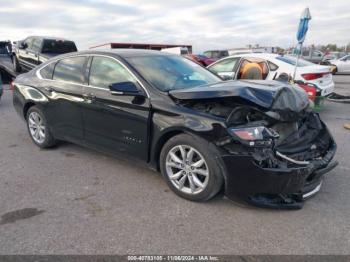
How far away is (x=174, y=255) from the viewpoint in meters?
2.64

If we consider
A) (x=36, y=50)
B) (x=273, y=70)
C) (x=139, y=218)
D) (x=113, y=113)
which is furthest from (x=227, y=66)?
(x=36, y=50)

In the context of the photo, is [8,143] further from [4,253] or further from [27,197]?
[4,253]

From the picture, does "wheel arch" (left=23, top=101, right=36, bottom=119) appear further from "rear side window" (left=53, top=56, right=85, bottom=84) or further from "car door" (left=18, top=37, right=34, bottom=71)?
"car door" (left=18, top=37, right=34, bottom=71)

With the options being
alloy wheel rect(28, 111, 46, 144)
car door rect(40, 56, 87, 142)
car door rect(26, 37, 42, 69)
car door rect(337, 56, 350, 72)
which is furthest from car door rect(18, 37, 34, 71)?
car door rect(337, 56, 350, 72)

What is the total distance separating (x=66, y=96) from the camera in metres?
4.69

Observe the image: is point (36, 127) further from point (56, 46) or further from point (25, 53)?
point (25, 53)

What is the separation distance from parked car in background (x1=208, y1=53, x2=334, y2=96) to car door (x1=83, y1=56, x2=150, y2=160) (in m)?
4.07

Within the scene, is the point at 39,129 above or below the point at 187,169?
below

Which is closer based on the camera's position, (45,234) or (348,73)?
(45,234)

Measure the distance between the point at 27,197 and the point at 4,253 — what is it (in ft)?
3.45

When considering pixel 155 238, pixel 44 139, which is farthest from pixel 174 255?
pixel 44 139

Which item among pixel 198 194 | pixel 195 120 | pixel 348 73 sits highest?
pixel 195 120

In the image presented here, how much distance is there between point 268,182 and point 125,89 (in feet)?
6.08

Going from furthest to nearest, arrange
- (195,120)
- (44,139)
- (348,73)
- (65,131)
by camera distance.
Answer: (348,73), (44,139), (65,131), (195,120)
